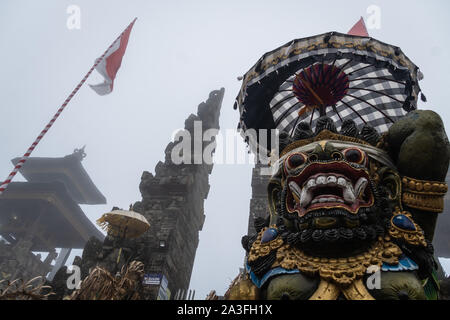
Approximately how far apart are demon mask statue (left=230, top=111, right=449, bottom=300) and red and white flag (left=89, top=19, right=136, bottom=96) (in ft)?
20.0

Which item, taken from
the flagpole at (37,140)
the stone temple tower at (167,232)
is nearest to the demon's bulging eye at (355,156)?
the flagpole at (37,140)

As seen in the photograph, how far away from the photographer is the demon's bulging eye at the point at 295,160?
3625 mm

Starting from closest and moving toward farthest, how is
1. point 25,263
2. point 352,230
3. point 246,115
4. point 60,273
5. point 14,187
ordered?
1. point 352,230
2. point 246,115
3. point 60,273
4. point 25,263
5. point 14,187

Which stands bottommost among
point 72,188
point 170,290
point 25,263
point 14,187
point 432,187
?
point 432,187

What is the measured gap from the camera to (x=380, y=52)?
4.01m

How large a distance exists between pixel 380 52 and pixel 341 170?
1767 mm

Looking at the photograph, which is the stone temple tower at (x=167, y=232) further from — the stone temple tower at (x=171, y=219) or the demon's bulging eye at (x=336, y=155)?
the demon's bulging eye at (x=336, y=155)

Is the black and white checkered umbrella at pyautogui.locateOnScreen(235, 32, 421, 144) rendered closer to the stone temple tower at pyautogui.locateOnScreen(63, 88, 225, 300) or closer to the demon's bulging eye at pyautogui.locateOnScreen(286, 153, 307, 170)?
the demon's bulging eye at pyautogui.locateOnScreen(286, 153, 307, 170)

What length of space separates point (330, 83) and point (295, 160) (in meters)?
1.54

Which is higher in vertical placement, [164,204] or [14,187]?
[14,187]

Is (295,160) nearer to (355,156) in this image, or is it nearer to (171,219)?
(355,156)
